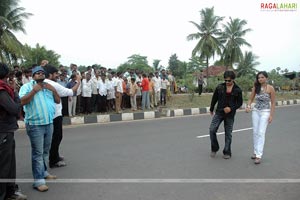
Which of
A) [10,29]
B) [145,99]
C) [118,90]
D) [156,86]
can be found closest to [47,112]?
[118,90]

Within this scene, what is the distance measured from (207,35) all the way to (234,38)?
6.51m

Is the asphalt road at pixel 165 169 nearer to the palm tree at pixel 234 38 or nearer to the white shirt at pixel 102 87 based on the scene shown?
the white shirt at pixel 102 87

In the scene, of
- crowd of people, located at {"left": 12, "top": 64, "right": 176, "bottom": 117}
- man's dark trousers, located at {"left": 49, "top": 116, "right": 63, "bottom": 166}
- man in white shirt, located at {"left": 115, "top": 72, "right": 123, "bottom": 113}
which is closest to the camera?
man's dark trousers, located at {"left": 49, "top": 116, "right": 63, "bottom": 166}

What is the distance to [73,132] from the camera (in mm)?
8930

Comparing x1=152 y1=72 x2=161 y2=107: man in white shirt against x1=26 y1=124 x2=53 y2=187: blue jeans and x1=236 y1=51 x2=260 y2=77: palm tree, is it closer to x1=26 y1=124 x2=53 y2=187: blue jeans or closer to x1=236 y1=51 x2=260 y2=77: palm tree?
x1=26 y1=124 x2=53 y2=187: blue jeans

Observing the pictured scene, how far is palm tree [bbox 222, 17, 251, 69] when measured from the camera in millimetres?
43438

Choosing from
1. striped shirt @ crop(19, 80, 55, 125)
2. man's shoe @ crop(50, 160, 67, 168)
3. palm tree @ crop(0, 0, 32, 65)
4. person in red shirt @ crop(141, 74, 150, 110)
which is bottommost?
man's shoe @ crop(50, 160, 67, 168)

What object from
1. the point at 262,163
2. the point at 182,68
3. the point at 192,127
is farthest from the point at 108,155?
the point at 182,68

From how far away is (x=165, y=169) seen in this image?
16.6ft

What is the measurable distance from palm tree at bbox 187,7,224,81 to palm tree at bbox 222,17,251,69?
419 cm

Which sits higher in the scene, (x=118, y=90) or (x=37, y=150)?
(x=118, y=90)

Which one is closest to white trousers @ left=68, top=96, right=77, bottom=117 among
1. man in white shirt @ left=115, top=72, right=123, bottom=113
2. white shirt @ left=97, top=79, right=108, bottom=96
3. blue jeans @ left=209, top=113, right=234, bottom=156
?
white shirt @ left=97, top=79, right=108, bottom=96

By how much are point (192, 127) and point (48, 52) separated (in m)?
41.6

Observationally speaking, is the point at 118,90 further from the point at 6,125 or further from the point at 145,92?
the point at 6,125
